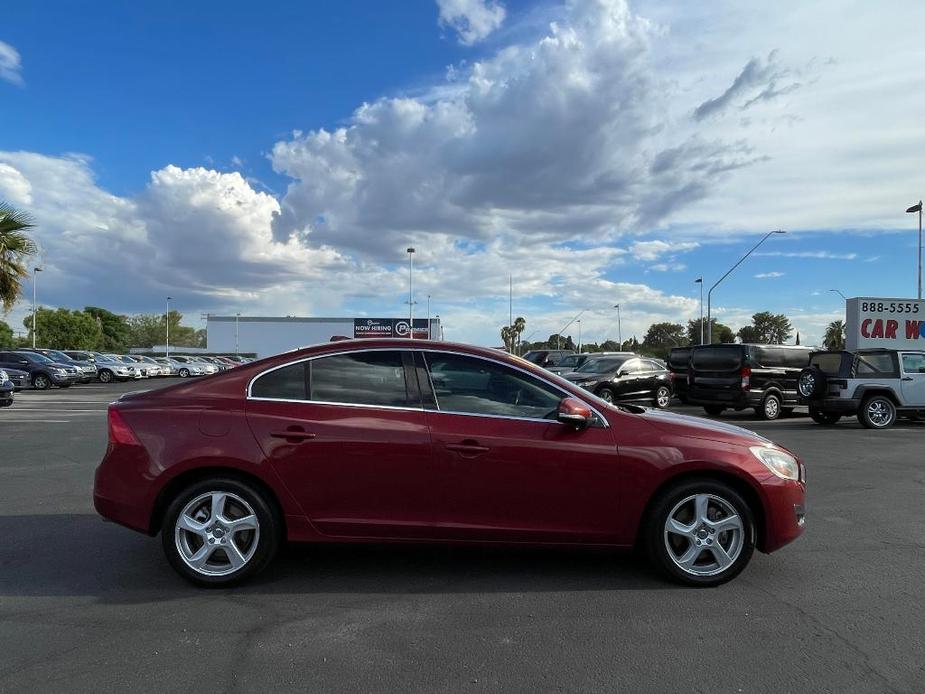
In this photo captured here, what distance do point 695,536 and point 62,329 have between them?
250 feet

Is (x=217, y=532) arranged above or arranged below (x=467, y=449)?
below

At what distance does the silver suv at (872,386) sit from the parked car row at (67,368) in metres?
15.1

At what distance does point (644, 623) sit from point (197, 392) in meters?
3.15

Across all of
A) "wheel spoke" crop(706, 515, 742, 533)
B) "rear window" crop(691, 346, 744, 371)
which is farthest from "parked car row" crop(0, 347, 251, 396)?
"wheel spoke" crop(706, 515, 742, 533)

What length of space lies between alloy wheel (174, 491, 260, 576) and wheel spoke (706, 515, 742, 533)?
9.71 feet

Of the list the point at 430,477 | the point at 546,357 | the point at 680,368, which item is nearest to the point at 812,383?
the point at 680,368

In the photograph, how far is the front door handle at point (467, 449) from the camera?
13.4 ft

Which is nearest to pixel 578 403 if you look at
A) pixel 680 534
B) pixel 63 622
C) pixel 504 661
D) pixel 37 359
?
pixel 680 534

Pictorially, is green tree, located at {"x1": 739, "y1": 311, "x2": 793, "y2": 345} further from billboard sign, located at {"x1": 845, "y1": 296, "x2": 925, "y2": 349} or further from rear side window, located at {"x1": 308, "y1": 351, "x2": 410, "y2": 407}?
rear side window, located at {"x1": 308, "y1": 351, "x2": 410, "y2": 407}

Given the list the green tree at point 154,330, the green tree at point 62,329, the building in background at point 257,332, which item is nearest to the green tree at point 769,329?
the building in background at point 257,332

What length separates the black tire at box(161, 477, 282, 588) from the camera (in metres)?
4.11

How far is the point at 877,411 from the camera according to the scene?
45.5ft

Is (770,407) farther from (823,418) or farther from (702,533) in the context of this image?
(702,533)

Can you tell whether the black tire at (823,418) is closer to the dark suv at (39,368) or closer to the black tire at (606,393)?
the black tire at (606,393)
